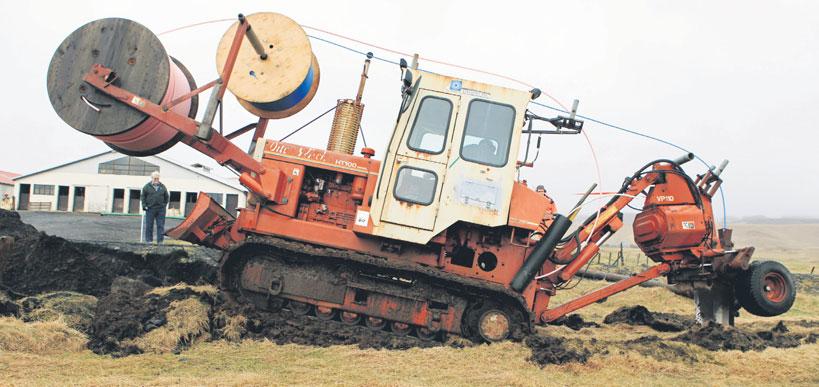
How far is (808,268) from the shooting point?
28531 millimetres

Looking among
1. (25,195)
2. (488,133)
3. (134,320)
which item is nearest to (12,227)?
(134,320)

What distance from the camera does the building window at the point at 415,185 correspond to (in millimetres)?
7289

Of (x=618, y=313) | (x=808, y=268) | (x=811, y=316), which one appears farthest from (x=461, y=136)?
(x=808, y=268)

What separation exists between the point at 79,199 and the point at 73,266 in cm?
3397

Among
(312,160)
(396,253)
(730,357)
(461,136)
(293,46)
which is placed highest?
(293,46)

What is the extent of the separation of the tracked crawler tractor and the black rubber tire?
0.7 inches

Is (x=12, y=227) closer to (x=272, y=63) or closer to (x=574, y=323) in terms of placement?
(x=272, y=63)

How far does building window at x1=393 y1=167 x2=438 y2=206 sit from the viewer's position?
7.29m

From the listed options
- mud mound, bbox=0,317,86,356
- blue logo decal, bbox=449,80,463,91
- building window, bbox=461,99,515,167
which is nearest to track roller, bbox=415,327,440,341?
building window, bbox=461,99,515,167

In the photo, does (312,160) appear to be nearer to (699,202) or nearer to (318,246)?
(318,246)

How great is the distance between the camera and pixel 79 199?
124 feet

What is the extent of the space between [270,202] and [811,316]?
10.5 m

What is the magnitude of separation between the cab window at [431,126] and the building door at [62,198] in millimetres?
37684

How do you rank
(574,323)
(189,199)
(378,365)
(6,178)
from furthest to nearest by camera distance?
(6,178) → (189,199) → (574,323) → (378,365)
